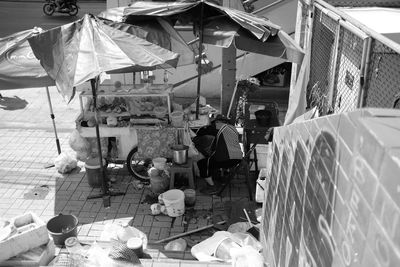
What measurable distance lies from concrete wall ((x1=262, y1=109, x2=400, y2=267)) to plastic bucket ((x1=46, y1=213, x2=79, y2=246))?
3.43 metres

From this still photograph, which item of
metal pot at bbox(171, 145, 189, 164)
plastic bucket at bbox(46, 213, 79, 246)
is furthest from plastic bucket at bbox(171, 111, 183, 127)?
plastic bucket at bbox(46, 213, 79, 246)

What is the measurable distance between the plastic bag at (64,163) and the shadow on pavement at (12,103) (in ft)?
13.1

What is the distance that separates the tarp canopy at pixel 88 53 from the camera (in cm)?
590

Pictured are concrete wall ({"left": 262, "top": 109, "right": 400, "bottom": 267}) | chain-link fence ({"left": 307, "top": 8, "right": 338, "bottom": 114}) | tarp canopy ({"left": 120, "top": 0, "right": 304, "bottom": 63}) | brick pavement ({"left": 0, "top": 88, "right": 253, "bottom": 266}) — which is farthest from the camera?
tarp canopy ({"left": 120, "top": 0, "right": 304, "bottom": 63})

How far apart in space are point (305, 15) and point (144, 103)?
12.6ft

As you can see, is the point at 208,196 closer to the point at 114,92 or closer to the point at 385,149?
the point at 114,92

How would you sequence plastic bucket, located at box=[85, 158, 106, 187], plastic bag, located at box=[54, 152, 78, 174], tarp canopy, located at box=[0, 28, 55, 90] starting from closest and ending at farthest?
tarp canopy, located at box=[0, 28, 55, 90] < plastic bucket, located at box=[85, 158, 106, 187] < plastic bag, located at box=[54, 152, 78, 174]

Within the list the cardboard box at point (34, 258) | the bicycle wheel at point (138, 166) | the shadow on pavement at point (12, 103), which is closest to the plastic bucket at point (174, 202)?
the bicycle wheel at point (138, 166)

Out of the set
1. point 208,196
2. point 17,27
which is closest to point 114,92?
point 208,196

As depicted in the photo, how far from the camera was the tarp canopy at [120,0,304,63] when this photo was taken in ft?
23.8

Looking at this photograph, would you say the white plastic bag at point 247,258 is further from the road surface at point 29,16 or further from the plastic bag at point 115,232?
the road surface at point 29,16

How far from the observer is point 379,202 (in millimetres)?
1550

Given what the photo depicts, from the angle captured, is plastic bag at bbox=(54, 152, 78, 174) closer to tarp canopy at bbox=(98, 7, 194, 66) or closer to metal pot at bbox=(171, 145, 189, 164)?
metal pot at bbox=(171, 145, 189, 164)

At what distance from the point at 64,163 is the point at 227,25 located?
13.9 feet
